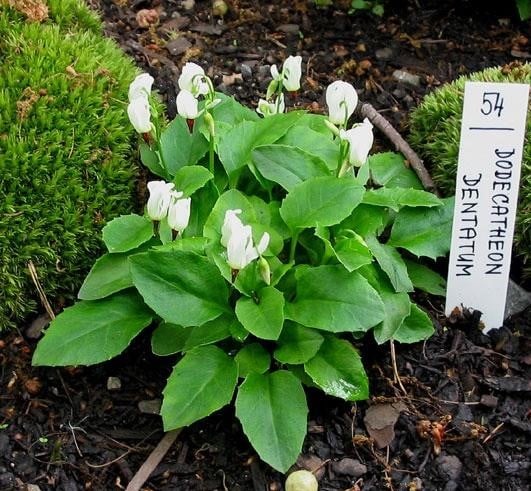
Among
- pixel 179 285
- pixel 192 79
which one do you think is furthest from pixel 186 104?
pixel 179 285

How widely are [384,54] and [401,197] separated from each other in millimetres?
1201

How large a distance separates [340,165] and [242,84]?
3.38 feet

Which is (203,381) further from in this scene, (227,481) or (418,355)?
(418,355)

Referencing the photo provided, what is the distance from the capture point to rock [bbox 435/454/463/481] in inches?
91.9

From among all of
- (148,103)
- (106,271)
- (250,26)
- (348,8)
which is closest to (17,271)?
(106,271)

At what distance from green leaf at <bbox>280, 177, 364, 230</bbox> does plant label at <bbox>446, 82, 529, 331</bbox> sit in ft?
1.23

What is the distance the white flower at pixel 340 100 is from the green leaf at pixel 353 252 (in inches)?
15.1

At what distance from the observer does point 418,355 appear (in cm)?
259

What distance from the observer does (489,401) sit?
2.49 meters

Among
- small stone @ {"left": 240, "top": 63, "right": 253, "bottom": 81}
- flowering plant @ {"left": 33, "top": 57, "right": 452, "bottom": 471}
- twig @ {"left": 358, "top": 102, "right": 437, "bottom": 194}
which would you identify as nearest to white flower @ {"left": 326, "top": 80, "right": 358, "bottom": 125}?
flowering plant @ {"left": 33, "top": 57, "right": 452, "bottom": 471}

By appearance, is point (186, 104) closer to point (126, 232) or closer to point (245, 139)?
point (245, 139)

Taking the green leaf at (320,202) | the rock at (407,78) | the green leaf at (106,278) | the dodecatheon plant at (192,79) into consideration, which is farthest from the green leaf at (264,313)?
the rock at (407,78)

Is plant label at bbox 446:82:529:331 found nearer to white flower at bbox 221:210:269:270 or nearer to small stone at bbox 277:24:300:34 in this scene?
white flower at bbox 221:210:269:270

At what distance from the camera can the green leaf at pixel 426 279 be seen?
8.82 feet
